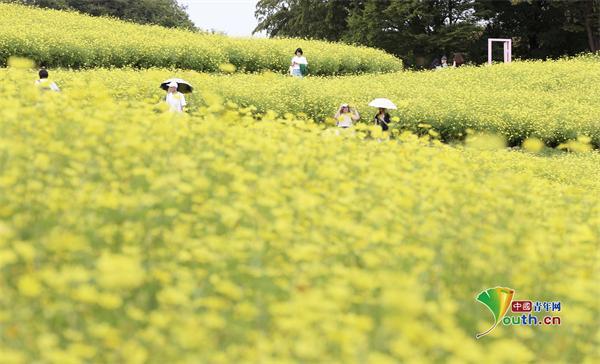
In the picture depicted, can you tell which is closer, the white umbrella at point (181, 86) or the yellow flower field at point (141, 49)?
the white umbrella at point (181, 86)

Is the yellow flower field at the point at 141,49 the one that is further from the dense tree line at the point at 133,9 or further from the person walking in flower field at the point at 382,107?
the dense tree line at the point at 133,9

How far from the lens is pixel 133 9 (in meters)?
40.9

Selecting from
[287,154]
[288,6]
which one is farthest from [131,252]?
[288,6]

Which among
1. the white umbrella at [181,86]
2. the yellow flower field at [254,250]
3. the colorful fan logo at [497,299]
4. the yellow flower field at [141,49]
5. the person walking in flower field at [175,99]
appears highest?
the yellow flower field at [141,49]

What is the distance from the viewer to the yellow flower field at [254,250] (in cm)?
288

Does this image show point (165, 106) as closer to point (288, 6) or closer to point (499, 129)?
point (499, 129)

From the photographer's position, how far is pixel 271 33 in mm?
39938

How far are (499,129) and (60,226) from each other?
11697 mm

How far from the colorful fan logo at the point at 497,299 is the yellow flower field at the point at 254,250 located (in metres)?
0.06

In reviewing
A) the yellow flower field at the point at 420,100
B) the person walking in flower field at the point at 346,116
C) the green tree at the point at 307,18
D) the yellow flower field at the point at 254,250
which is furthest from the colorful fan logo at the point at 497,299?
the green tree at the point at 307,18

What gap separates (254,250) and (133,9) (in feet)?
131

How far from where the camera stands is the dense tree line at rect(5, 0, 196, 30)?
37906mm

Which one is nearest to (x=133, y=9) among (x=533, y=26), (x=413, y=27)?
(x=413, y=27)

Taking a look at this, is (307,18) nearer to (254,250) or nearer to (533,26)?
(533,26)
